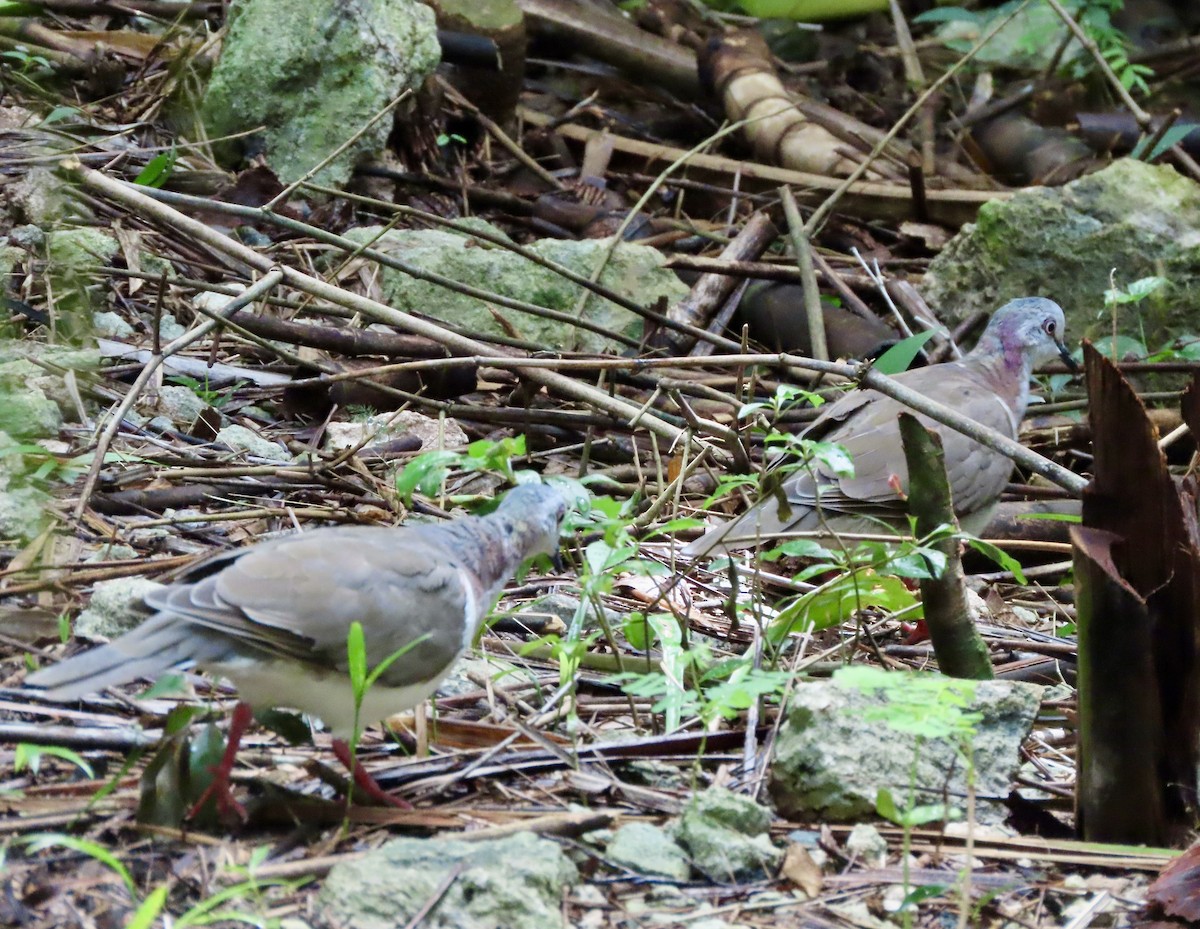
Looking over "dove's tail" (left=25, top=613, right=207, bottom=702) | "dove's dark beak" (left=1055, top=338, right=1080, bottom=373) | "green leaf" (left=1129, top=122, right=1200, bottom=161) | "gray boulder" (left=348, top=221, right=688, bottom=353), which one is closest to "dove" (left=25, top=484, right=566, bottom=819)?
"dove's tail" (left=25, top=613, right=207, bottom=702)

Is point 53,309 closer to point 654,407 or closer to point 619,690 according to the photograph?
point 654,407

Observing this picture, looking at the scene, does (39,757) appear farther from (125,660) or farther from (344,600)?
(344,600)

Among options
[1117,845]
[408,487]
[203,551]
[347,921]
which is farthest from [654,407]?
[347,921]

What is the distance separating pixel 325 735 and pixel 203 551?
1.01 m

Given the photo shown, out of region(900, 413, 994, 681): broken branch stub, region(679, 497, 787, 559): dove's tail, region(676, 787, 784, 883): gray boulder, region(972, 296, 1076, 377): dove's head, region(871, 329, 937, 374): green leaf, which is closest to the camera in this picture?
region(676, 787, 784, 883): gray boulder

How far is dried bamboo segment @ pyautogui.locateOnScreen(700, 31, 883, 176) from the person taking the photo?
28.9ft

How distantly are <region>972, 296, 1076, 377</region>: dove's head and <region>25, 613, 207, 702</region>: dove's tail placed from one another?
4.56 m

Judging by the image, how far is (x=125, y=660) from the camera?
7.97 feet

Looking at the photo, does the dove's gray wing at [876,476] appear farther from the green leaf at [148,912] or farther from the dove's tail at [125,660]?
the green leaf at [148,912]

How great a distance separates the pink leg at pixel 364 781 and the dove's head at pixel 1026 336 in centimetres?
429

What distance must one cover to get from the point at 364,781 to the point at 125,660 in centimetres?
51

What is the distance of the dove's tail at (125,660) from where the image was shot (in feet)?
7.77

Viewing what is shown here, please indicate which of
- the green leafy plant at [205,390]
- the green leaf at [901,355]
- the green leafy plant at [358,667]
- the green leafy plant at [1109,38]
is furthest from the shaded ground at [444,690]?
the green leafy plant at [1109,38]

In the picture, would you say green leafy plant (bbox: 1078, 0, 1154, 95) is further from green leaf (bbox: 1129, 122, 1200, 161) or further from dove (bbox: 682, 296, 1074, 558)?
dove (bbox: 682, 296, 1074, 558)
